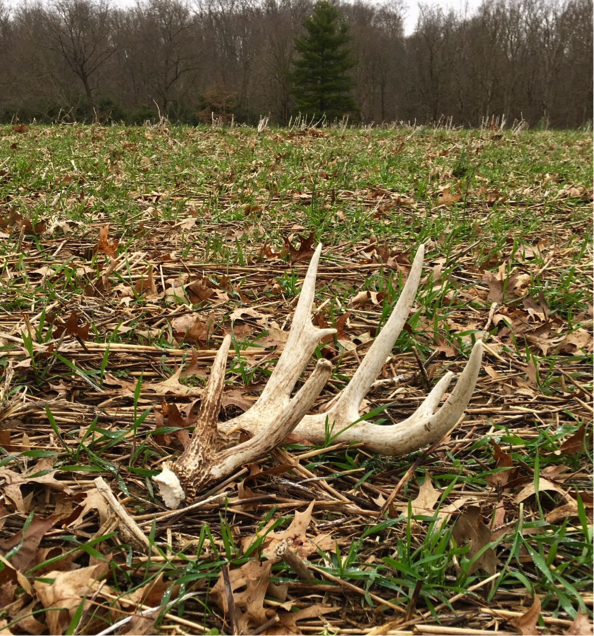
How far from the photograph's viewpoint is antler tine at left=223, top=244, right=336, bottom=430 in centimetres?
181

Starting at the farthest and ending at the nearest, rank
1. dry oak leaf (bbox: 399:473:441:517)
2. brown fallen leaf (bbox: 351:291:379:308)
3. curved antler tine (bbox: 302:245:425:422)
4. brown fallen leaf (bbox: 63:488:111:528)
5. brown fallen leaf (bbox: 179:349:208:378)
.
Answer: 1. brown fallen leaf (bbox: 351:291:379:308)
2. brown fallen leaf (bbox: 179:349:208:378)
3. curved antler tine (bbox: 302:245:425:422)
4. dry oak leaf (bbox: 399:473:441:517)
5. brown fallen leaf (bbox: 63:488:111:528)

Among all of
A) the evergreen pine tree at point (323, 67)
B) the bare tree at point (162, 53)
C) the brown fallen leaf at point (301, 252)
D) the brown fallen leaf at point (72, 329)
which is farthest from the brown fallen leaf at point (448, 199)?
the bare tree at point (162, 53)

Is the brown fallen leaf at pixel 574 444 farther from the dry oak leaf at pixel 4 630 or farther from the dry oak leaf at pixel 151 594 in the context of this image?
the dry oak leaf at pixel 4 630

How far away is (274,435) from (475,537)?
625mm

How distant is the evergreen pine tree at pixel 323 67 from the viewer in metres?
41.4

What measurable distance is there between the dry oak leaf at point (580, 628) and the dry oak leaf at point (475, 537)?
0.21 metres

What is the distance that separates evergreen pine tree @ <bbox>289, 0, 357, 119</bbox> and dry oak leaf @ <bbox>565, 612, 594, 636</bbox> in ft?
141

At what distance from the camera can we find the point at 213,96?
36.8 metres

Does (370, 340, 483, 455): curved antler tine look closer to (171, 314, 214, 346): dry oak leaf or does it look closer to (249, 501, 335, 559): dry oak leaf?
(249, 501, 335, 559): dry oak leaf

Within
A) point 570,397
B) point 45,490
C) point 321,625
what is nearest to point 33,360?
point 45,490

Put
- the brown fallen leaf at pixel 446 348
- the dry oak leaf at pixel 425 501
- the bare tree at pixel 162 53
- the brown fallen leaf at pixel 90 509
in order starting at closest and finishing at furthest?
the brown fallen leaf at pixel 90 509, the dry oak leaf at pixel 425 501, the brown fallen leaf at pixel 446 348, the bare tree at pixel 162 53

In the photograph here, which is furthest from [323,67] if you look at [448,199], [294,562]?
[294,562]

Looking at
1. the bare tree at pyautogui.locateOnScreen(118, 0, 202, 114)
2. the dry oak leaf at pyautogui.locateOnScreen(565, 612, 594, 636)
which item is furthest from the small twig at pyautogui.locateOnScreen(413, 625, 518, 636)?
the bare tree at pyautogui.locateOnScreen(118, 0, 202, 114)

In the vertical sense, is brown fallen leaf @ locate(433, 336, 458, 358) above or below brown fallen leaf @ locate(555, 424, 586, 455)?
above
